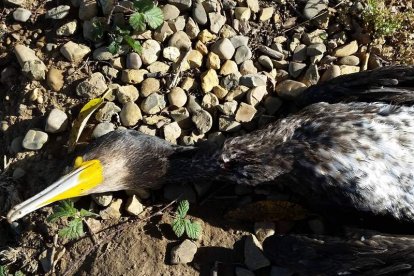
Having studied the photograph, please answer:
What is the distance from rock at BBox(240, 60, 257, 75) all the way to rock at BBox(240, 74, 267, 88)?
0.05 m

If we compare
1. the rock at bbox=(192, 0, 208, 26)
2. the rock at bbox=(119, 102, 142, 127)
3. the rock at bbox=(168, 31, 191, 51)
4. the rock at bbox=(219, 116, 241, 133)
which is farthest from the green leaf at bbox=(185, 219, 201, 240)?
the rock at bbox=(192, 0, 208, 26)

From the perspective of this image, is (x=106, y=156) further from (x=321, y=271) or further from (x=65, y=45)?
(x=321, y=271)

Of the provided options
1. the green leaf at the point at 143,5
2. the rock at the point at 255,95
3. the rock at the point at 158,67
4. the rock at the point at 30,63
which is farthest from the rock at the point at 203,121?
the rock at the point at 30,63

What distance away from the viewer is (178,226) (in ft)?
14.1

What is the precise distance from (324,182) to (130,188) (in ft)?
4.53

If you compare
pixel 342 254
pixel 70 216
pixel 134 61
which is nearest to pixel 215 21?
pixel 134 61

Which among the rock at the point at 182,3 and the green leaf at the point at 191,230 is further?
the rock at the point at 182,3

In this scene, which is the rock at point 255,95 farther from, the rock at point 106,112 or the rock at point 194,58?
the rock at point 106,112

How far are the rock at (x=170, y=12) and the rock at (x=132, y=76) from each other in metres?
0.48

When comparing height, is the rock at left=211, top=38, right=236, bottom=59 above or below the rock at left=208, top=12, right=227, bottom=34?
below

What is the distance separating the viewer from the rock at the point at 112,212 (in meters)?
4.40

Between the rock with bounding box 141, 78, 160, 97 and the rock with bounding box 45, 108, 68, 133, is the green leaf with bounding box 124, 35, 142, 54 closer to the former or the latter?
the rock with bounding box 141, 78, 160, 97

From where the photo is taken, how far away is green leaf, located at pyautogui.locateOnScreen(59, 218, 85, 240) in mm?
4230

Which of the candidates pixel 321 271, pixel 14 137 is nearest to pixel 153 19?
pixel 14 137
